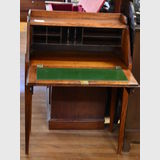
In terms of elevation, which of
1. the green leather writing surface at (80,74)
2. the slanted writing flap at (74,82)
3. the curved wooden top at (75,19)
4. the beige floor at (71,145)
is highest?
the curved wooden top at (75,19)

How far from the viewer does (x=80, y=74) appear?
6.86ft

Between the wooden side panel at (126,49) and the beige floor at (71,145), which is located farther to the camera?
the beige floor at (71,145)

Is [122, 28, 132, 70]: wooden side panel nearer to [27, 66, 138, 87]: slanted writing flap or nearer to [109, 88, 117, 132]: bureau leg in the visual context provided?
[27, 66, 138, 87]: slanted writing flap

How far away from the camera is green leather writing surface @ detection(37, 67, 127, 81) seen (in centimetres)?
204

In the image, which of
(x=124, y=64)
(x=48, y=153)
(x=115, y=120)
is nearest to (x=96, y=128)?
(x=115, y=120)

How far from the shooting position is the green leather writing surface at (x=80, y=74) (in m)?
2.04

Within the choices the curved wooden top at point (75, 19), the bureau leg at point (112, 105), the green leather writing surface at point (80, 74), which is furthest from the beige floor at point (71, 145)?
the curved wooden top at point (75, 19)

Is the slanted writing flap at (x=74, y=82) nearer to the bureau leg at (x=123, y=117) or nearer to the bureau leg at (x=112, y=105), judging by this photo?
the bureau leg at (x=123, y=117)

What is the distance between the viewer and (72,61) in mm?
2305

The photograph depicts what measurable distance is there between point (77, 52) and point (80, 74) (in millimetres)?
423

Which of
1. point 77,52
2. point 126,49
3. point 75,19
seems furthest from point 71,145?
point 75,19

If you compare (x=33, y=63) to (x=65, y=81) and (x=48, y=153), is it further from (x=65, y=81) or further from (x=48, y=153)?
(x=48, y=153)

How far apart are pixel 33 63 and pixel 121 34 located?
70 centimetres

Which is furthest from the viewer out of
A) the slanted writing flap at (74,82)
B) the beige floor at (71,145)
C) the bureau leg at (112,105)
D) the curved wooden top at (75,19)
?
the bureau leg at (112,105)
